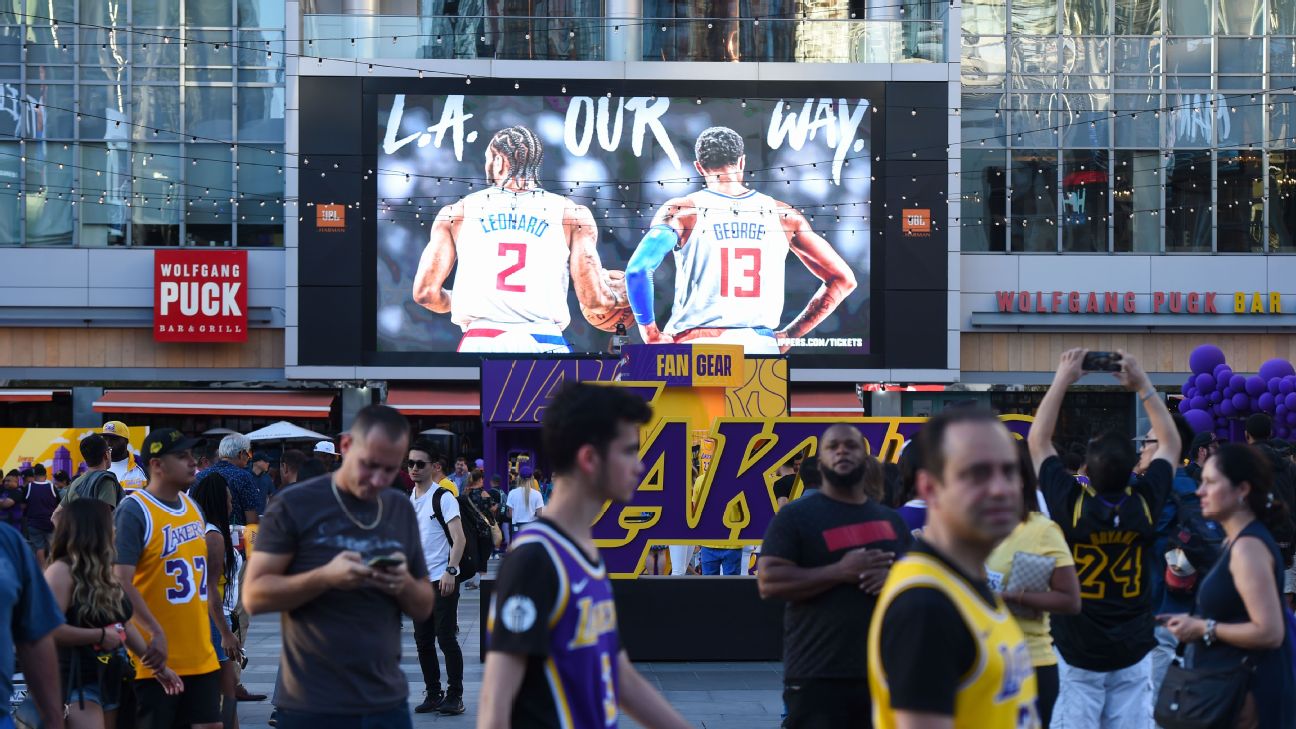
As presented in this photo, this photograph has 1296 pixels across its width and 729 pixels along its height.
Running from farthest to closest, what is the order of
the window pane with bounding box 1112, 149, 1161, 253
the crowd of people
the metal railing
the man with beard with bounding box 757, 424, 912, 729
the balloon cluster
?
the window pane with bounding box 1112, 149, 1161, 253 → the metal railing → the balloon cluster → the man with beard with bounding box 757, 424, 912, 729 → the crowd of people

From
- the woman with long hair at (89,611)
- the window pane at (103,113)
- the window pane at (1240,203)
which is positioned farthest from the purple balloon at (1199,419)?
the window pane at (103,113)

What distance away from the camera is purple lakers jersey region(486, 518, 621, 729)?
3789 mm

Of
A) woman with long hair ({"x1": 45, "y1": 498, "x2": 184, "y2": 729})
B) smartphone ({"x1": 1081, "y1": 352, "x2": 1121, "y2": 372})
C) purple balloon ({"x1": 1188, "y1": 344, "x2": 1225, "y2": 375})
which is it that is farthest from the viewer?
purple balloon ({"x1": 1188, "y1": 344, "x2": 1225, "y2": 375})

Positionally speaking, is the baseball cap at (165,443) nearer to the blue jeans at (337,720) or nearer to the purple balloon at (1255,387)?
the blue jeans at (337,720)

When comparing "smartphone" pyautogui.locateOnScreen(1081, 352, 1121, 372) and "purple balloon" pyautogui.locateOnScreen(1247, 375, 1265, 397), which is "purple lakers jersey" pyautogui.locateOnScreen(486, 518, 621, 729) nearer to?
"smartphone" pyautogui.locateOnScreen(1081, 352, 1121, 372)

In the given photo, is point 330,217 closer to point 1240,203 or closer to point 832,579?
point 1240,203

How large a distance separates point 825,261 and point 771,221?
4.86 feet

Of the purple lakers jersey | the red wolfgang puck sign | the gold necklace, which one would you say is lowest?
the purple lakers jersey

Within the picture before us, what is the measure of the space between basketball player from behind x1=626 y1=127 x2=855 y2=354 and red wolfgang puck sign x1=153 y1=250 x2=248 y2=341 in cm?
904

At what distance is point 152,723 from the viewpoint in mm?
6738

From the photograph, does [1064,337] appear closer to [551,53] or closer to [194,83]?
[551,53]

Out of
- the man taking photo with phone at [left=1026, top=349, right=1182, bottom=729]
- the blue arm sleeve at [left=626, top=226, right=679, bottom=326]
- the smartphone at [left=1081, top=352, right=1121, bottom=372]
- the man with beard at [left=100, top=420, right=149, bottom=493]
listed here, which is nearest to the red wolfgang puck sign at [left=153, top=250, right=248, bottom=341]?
the blue arm sleeve at [left=626, top=226, right=679, bottom=326]

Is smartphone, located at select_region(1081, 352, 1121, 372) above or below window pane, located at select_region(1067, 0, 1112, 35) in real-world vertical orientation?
below

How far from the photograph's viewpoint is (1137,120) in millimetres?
33281
